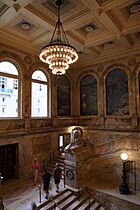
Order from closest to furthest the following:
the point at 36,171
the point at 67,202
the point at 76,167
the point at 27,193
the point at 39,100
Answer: the point at 67,202, the point at 27,193, the point at 76,167, the point at 36,171, the point at 39,100

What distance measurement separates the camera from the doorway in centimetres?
954

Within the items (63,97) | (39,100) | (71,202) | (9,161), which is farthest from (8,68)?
(71,202)

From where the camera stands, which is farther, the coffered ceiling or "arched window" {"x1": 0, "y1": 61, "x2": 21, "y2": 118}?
"arched window" {"x1": 0, "y1": 61, "x2": 21, "y2": 118}

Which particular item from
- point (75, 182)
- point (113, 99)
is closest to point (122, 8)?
point (113, 99)

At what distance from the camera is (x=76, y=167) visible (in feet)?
28.8

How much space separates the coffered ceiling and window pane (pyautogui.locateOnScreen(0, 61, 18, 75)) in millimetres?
1224

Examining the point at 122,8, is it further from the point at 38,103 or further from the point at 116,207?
the point at 116,207

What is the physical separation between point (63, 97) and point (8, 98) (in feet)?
16.1

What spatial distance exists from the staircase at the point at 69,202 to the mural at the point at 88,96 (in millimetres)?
6486

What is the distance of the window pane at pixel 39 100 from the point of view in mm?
11391

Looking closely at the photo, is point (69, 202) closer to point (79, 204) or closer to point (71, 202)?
point (71, 202)

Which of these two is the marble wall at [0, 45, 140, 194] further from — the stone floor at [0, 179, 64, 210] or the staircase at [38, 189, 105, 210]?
the staircase at [38, 189, 105, 210]

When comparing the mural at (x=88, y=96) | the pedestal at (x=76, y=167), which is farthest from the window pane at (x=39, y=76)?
the pedestal at (x=76, y=167)

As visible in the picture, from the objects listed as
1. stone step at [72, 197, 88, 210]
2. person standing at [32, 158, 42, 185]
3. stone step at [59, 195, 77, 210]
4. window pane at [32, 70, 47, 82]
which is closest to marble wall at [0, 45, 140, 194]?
window pane at [32, 70, 47, 82]
